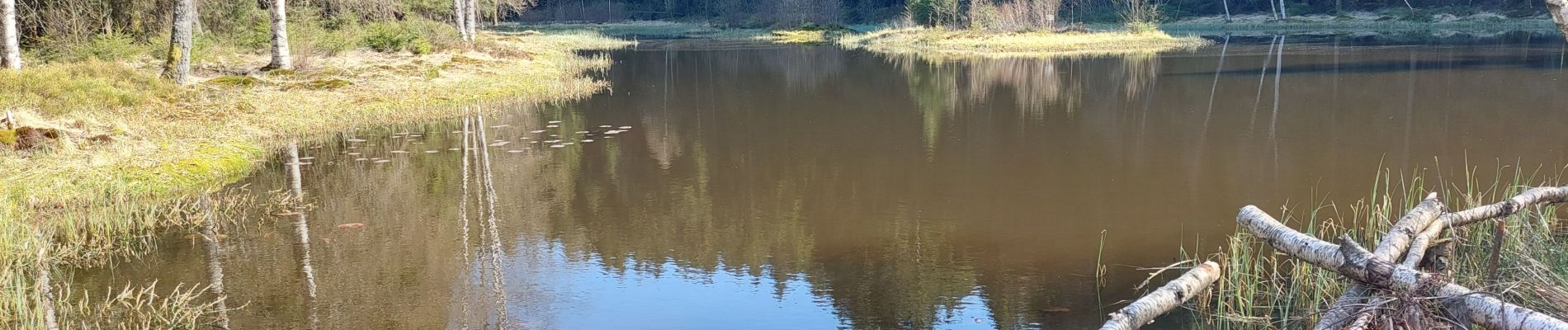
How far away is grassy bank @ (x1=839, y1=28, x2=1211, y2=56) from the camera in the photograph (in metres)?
40.8

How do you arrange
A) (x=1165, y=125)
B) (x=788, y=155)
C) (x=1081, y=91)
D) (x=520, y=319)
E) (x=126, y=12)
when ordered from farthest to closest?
(x=126, y=12) → (x=1081, y=91) → (x=1165, y=125) → (x=788, y=155) → (x=520, y=319)

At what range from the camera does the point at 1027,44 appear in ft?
142

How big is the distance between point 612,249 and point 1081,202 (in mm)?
4480

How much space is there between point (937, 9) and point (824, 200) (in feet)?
144

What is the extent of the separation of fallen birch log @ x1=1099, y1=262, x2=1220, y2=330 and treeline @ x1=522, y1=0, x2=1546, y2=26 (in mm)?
45044

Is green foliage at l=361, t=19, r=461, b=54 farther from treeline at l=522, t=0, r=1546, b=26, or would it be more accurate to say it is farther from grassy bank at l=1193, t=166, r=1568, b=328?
treeline at l=522, t=0, r=1546, b=26

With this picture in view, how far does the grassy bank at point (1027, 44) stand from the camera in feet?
134

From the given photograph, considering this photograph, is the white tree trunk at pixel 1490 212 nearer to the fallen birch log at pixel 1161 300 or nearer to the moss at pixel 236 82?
the fallen birch log at pixel 1161 300

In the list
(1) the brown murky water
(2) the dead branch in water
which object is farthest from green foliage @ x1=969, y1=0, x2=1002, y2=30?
(2) the dead branch in water

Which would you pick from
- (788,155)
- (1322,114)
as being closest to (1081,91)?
(1322,114)

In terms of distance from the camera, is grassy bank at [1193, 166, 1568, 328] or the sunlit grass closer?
grassy bank at [1193, 166, 1568, 328]

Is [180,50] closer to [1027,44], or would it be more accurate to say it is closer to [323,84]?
[323,84]

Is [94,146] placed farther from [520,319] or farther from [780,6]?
[780,6]

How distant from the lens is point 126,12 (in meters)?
26.2
